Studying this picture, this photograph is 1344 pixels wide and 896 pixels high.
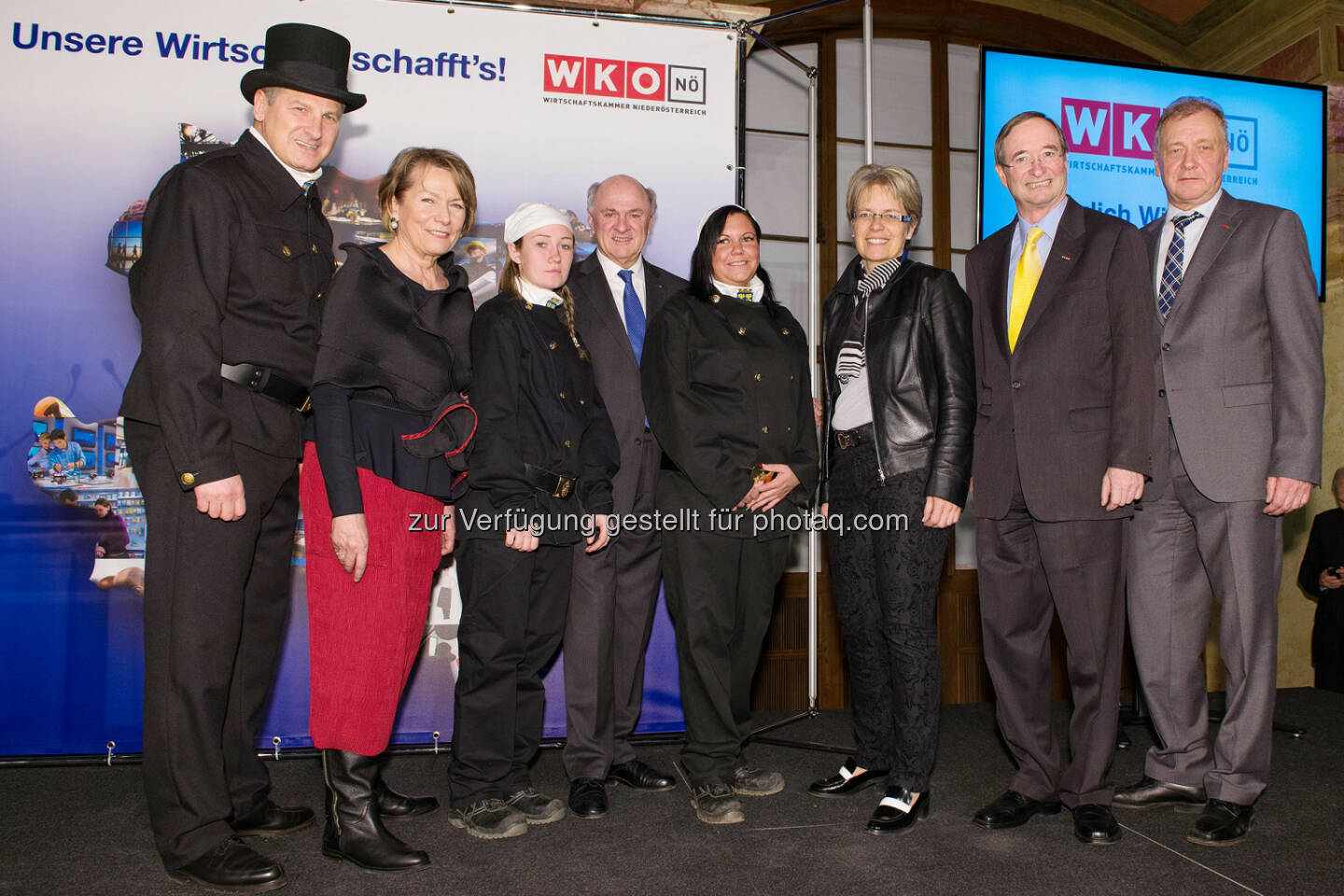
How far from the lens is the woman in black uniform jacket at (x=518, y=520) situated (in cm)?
242

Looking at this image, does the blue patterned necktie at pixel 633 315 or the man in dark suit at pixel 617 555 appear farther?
the blue patterned necktie at pixel 633 315

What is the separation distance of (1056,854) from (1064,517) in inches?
33.8

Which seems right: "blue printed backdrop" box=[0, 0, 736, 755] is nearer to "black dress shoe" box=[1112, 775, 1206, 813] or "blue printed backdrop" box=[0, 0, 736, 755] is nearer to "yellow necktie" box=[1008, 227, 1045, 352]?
"yellow necktie" box=[1008, 227, 1045, 352]

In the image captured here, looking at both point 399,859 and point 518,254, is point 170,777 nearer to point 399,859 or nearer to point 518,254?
point 399,859

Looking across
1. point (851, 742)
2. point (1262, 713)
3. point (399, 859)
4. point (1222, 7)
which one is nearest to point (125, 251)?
point (399, 859)

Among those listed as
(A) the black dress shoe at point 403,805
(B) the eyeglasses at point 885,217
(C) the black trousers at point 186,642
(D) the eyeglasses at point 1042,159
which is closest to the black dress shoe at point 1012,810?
(A) the black dress shoe at point 403,805

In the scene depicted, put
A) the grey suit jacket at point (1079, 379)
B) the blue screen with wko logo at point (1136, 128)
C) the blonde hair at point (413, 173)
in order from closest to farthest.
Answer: the blonde hair at point (413, 173), the grey suit jacket at point (1079, 379), the blue screen with wko logo at point (1136, 128)

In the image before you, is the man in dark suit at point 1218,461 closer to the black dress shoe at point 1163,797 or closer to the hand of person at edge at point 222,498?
the black dress shoe at point 1163,797

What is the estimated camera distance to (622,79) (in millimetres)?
3551

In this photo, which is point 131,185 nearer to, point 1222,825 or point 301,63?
point 301,63

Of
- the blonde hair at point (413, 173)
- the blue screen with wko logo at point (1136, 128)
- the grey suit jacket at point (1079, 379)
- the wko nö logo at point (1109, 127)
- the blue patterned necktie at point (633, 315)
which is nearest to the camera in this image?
the blonde hair at point (413, 173)

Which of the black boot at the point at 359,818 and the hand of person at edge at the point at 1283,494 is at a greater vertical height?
the hand of person at edge at the point at 1283,494

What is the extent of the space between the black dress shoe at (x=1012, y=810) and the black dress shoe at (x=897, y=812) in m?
0.16

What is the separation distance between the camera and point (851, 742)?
3.50 m
